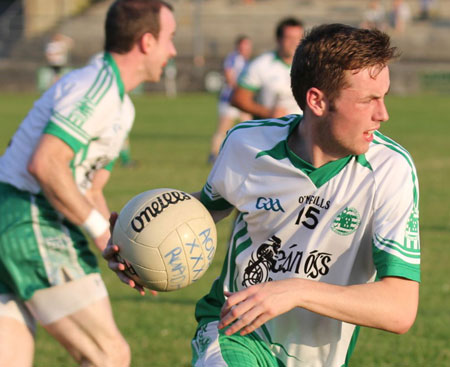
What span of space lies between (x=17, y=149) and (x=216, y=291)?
1500 millimetres

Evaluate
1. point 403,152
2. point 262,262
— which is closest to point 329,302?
point 262,262

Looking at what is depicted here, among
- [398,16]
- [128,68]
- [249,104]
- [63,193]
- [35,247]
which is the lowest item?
[398,16]

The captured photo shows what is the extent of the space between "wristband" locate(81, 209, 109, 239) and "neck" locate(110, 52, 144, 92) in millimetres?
804

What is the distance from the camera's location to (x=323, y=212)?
3740 millimetres

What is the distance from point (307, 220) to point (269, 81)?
6229 mm

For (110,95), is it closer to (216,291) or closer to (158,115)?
(216,291)

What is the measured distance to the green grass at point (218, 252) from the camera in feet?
20.8

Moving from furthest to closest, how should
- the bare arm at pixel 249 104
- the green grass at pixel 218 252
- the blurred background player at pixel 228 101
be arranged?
the blurred background player at pixel 228 101 < the bare arm at pixel 249 104 < the green grass at pixel 218 252

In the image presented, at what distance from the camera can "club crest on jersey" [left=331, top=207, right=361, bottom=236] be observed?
3.67 meters

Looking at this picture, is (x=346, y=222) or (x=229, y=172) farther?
(x=229, y=172)

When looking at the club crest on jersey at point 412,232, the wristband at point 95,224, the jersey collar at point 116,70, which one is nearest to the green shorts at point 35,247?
the wristband at point 95,224

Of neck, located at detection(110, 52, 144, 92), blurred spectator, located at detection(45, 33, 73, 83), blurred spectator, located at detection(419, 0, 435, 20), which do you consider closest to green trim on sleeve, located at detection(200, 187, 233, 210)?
neck, located at detection(110, 52, 144, 92)

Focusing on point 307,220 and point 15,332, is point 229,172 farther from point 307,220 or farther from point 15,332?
point 15,332

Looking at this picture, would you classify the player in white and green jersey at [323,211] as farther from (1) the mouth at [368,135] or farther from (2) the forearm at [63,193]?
(2) the forearm at [63,193]
